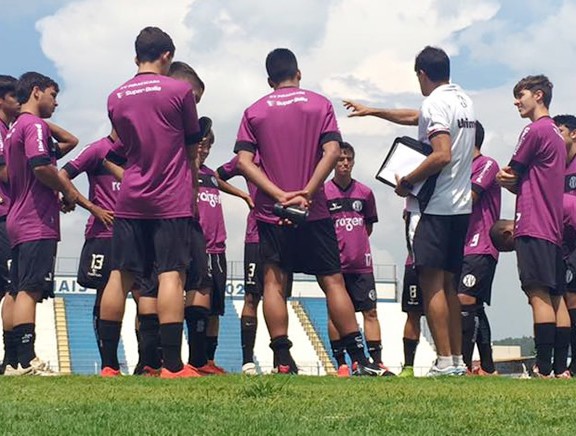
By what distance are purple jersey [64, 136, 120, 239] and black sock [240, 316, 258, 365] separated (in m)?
2.13

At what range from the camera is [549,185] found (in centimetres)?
868

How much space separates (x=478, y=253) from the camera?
9.89 m

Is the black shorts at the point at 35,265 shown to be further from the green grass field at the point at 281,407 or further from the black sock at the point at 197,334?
the green grass field at the point at 281,407

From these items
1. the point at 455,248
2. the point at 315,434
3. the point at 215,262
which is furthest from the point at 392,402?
the point at 215,262

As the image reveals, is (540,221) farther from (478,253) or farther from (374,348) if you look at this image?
(374,348)

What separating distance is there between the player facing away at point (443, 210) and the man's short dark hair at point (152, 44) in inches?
83.4

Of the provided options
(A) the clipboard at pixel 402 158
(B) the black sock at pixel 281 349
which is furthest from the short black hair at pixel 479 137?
(B) the black sock at pixel 281 349

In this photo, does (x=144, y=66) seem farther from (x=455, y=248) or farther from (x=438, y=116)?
(x=455, y=248)

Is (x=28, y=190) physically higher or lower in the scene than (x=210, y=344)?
higher

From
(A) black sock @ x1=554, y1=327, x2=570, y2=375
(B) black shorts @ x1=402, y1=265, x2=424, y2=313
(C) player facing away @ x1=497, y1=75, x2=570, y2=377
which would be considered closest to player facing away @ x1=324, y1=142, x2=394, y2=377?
(B) black shorts @ x1=402, y1=265, x2=424, y2=313

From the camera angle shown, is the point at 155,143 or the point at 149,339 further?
the point at 149,339

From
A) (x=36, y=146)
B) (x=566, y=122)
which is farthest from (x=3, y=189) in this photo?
(x=566, y=122)

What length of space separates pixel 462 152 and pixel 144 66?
8.51ft

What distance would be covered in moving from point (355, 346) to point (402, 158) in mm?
1560
